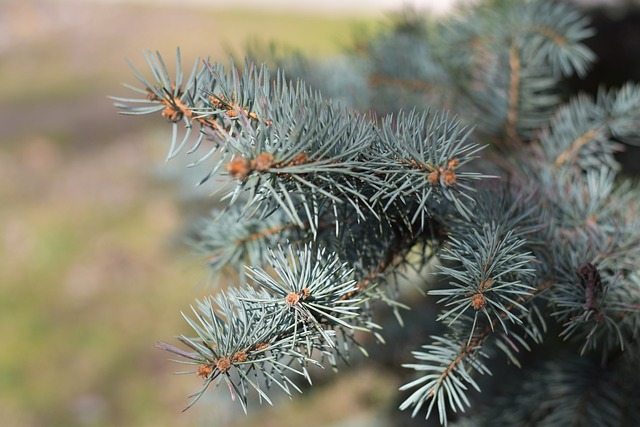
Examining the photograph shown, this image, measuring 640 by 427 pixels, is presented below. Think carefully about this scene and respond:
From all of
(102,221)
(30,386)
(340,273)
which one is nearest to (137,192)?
(102,221)

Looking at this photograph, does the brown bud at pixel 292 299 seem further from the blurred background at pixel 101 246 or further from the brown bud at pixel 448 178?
the blurred background at pixel 101 246

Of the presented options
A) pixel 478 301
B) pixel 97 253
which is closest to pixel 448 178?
pixel 478 301

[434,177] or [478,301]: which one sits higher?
[434,177]

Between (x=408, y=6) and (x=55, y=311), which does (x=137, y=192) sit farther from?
(x=408, y=6)

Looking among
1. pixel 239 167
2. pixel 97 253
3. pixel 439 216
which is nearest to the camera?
pixel 239 167

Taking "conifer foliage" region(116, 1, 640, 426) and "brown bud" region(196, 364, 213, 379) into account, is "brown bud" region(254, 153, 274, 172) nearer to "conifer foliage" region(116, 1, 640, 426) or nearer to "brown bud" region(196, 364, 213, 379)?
"conifer foliage" region(116, 1, 640, 426)

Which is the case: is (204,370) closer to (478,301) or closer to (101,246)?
(478,301)

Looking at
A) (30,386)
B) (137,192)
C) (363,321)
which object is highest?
(363,321)
